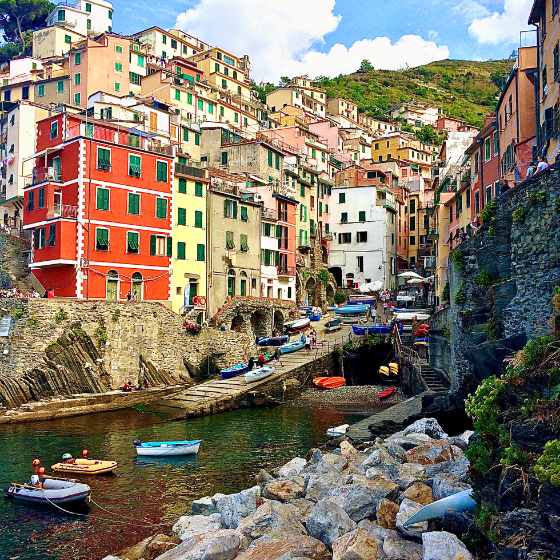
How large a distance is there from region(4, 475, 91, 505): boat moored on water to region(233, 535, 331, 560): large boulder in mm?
9784

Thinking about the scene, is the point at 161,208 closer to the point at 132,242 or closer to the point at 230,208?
the point at 132,242

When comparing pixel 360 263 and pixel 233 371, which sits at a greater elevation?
pixel 360 263

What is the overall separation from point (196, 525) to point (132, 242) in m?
32.0

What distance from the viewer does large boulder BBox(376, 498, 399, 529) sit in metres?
13.4

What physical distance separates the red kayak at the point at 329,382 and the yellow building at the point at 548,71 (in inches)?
902

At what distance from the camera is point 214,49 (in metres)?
100

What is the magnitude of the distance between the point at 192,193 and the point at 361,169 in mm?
38801

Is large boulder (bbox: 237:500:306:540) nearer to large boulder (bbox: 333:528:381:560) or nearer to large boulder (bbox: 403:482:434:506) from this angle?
large boulder (bbox: 333:528:381:560)

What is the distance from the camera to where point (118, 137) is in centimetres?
4578

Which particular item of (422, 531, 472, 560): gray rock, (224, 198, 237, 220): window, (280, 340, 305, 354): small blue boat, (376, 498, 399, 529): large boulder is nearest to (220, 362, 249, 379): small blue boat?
(280, 340, 305, 354): small blue boat

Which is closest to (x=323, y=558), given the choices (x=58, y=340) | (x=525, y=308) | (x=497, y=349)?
(x=497, y=349)

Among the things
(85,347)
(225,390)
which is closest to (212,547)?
(225,390)

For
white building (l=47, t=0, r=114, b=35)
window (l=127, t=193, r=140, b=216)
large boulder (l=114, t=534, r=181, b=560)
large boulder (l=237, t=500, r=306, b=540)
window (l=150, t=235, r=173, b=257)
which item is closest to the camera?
large boulder (l=237, t=500, r=306, b=540)

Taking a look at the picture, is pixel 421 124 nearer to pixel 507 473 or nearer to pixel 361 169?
pixel 361 169
